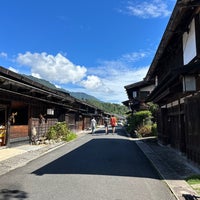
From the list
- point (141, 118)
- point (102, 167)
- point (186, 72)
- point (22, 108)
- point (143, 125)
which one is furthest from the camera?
point (141, 118)

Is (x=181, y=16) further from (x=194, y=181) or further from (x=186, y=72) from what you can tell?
(x=194, y=181)

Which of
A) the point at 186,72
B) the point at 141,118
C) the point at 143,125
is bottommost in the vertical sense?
the point at 143,125

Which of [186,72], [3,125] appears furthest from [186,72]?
[3,125]

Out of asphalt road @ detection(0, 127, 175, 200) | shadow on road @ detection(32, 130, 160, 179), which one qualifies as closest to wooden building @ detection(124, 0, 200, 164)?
shadow on road @ detection(32, 130, 160, 179)

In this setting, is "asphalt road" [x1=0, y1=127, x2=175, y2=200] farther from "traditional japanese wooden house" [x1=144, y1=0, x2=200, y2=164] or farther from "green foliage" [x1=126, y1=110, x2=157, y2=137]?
→ "green foliage" [x1=126, y1=110, x2=157, y2=137]

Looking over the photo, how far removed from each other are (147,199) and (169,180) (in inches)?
68.0

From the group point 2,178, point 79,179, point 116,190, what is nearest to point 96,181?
point 79,179

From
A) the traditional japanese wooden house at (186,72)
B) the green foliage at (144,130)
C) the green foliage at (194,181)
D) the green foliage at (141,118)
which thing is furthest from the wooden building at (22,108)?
the green foliage at (141,118)

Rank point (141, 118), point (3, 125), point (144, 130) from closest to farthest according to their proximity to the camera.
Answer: point (3, 125)
point (144, 130)
point (141, 118)

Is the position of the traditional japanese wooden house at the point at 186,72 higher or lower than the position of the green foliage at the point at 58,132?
higher

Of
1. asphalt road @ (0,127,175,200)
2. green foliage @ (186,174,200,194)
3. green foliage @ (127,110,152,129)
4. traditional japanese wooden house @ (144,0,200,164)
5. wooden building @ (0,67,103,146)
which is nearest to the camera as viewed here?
asphalt road @ (0,127,175,200)

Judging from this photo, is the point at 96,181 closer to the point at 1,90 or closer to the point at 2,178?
the point at 2,178

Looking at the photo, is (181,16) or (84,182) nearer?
(84,182)

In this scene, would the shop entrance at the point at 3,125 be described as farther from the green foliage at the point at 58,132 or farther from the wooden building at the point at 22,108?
the green foliage at the point at 58,132
